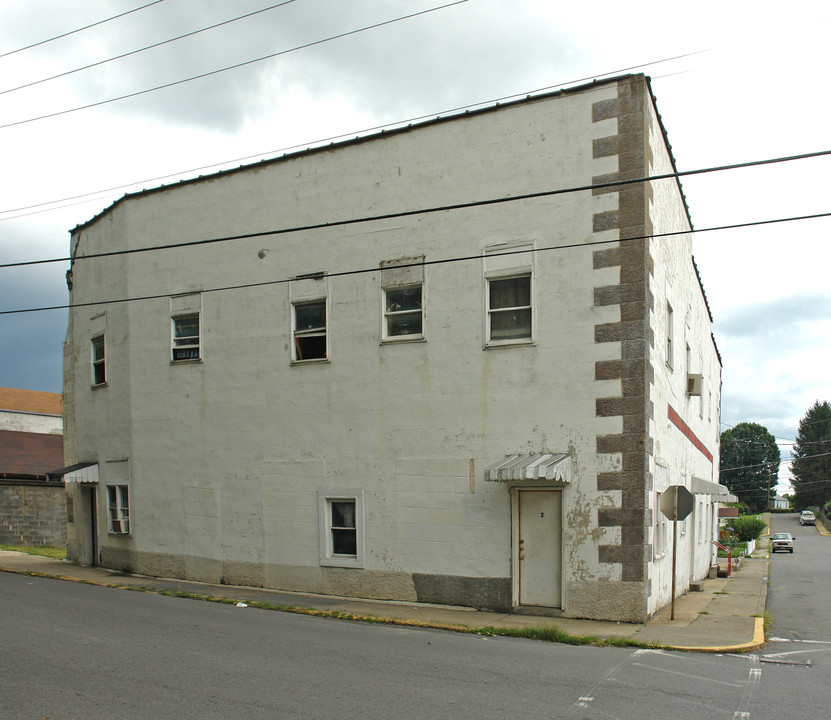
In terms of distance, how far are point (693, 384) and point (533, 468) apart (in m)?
7.88

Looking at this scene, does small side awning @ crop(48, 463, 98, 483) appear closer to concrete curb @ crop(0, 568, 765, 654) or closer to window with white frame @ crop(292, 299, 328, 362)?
concrete curb @ crop(0, 568, 765, 654)

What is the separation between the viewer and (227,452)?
16719mm

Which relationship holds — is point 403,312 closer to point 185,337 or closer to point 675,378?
point 185,337

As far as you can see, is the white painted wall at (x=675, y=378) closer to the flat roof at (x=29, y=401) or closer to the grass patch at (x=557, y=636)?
the grass patch at (x=557, y=636)

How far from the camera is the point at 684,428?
59.1ft

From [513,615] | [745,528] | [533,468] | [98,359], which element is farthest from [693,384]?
[745,528]

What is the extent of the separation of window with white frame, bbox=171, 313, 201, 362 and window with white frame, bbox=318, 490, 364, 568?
4.71m

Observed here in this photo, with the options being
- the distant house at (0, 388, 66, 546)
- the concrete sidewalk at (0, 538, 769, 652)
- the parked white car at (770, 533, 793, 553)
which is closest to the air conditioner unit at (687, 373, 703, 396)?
the concrete sidewalk at (0, 538, 769, 652)

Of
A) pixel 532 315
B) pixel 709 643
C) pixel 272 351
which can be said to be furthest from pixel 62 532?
pixel 709 643

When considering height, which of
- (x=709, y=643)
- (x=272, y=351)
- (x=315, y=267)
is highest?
(x=315, y=267)

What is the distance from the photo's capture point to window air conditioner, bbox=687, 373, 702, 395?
18.6 metres

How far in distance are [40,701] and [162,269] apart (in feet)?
40.3

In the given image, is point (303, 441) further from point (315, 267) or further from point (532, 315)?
point (532, 315)

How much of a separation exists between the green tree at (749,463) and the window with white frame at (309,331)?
11084cm
